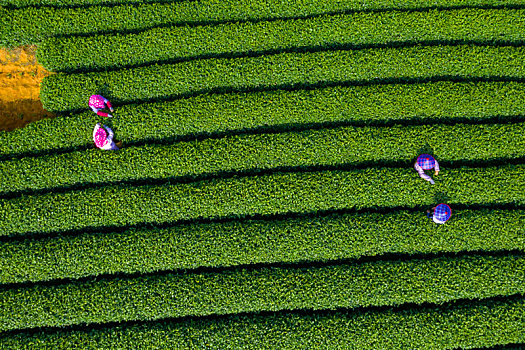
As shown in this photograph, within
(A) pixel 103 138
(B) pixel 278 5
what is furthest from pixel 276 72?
(A) pixel 103 138

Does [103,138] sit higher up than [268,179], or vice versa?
Result: [103,138]

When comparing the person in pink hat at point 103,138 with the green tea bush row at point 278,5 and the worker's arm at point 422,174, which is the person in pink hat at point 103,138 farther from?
the worker's arm at point 422,174

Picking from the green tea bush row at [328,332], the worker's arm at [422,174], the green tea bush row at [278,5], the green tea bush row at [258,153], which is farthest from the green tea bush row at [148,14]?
the green tea bush row at [328,332]

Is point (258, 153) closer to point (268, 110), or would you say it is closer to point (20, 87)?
point (268, 110)

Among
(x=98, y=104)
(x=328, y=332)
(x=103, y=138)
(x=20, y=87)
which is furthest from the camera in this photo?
(x=20, y=87)

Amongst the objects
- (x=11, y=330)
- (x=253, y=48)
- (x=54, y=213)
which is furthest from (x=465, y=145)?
(x=11, y=330)

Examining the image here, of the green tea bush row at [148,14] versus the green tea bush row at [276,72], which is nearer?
the green tea bush row at [276,72]
